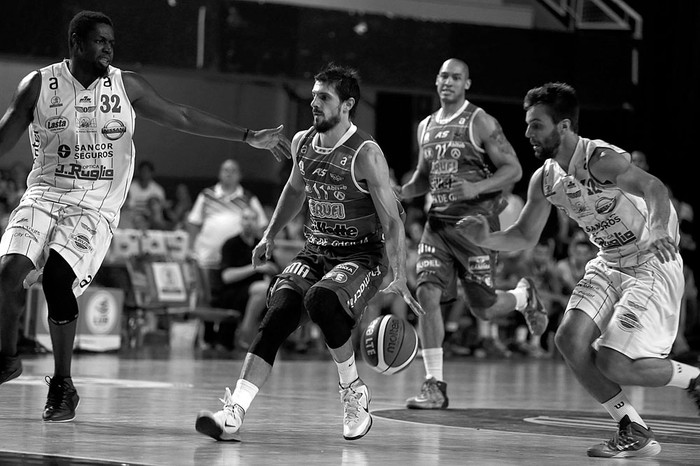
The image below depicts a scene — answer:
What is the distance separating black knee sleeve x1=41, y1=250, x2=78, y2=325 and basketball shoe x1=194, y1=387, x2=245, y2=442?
1230mm

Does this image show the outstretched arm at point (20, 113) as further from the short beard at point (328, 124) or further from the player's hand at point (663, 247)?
the player's hand at point (663, 247)

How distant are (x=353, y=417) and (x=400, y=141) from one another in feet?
52.2

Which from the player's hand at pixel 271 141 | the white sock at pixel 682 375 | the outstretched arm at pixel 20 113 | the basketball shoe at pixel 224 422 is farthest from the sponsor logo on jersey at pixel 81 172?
the white sock at pixel 682 375

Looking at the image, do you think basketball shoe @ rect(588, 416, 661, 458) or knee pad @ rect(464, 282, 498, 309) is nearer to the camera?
basketball shoe @ rect(588, 416, 661, 458)

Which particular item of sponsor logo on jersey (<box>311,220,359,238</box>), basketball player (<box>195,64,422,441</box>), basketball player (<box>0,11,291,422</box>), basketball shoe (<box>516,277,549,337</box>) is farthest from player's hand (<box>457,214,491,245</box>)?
basketball shoe (<box>516,277,549,337</box>)

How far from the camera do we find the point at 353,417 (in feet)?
20.5

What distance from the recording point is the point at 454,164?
9.00 m

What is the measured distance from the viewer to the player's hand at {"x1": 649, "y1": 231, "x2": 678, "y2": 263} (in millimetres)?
5699

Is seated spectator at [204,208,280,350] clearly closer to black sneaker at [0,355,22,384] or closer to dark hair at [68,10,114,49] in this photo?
black sneaker at [0,355,22,384]

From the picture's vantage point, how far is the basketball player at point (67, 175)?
6559 millimetres

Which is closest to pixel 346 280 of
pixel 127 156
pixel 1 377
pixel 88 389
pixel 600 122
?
pixel 127 156

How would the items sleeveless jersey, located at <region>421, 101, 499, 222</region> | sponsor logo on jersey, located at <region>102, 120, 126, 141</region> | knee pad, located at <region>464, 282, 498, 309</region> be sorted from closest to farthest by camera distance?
sponsor logo on jersey, located at <region>102, 120, 126, 141</region>
sleeveless jersey, located at <region>421, 101, 499, 222</region>
knee pad, located at <region>464, 282, 498, 309</region>

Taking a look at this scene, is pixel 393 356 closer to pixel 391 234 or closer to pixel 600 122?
pixel 391 234

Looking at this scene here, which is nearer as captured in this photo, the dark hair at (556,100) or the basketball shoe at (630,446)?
the basketball shoe at (630,446)
